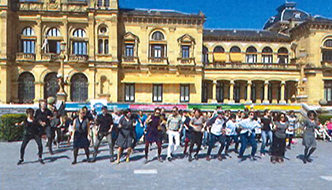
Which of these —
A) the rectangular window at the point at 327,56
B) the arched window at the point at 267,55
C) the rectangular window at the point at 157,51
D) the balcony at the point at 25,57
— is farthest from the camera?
the arched window at the point at 267,55

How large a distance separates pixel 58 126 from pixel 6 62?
813 inches

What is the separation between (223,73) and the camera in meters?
33.8

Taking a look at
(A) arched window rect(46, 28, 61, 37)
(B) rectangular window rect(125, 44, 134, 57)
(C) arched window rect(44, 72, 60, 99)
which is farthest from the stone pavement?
(A) arched window rect(46, 28, 61, 37)

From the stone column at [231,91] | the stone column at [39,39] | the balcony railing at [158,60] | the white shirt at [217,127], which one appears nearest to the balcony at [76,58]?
the stone column at [39,39]

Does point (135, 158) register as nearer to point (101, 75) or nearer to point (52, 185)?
point (52, 185)

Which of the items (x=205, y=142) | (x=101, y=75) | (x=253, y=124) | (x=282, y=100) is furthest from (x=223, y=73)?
(x=253, y=124)

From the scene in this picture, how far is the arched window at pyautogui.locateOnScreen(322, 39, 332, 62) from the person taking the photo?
33.7 metres

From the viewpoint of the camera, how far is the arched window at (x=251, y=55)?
37.2 metres

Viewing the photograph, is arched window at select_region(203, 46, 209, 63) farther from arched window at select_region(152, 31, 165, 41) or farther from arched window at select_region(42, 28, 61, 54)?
arched window at select_region(42, 28, 61, 54)

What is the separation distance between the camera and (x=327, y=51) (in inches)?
1339

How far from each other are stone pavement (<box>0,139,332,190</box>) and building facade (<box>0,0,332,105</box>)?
17.8 metres

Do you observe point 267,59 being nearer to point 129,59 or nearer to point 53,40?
point 129,59

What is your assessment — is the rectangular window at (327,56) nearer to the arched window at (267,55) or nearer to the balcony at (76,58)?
the arched window at (267,55)

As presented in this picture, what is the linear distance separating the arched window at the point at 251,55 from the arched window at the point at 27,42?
88.6ft
